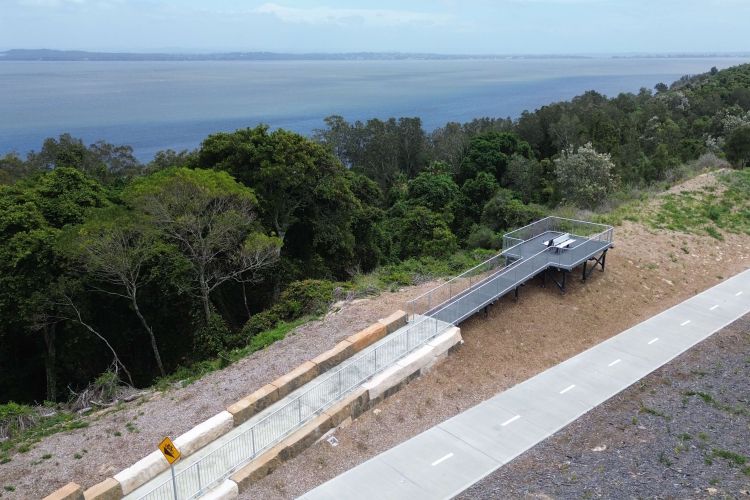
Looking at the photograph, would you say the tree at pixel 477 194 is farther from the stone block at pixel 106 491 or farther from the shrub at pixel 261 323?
the stone block at pixel 106 491

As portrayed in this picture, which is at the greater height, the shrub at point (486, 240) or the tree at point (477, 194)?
the shrub at point (486, 240)

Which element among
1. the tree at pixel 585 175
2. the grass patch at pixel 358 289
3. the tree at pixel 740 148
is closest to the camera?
the grass patch at pixel 358 289

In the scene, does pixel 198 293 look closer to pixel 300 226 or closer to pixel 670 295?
pixel 300 226

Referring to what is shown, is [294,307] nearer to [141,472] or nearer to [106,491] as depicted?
[141,472]

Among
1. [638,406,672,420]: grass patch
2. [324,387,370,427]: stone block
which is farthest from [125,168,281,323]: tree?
[638,406,672,420]: grass patch

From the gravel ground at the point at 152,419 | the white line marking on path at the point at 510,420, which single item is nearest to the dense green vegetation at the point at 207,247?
the gravel ground at the point at 152,419

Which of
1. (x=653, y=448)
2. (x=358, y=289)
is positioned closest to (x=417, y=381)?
(x=653, y=448)
